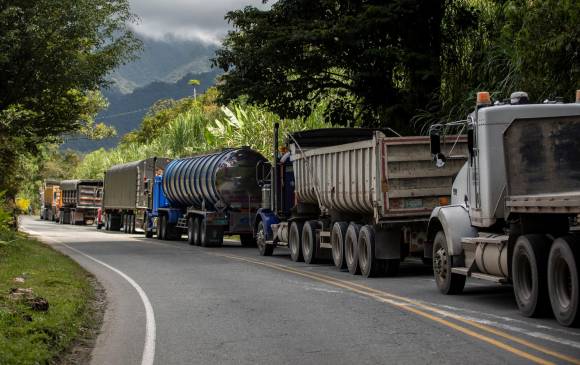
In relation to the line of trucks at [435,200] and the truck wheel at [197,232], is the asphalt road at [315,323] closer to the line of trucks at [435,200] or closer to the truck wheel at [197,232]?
the line of trucks at [435,200]

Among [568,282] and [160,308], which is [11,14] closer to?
[160,308]

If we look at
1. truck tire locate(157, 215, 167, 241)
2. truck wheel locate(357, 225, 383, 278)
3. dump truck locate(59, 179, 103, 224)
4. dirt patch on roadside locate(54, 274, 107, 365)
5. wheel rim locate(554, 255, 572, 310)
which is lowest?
dirt patch on roadside locate(54, 274, 107, 365)

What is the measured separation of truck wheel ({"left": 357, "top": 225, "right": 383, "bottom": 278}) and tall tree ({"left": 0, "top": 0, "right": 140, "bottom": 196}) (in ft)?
42.8

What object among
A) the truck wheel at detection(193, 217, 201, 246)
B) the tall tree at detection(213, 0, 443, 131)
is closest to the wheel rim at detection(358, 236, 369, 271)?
the tall tree at detection(213, 0, 443, 131)

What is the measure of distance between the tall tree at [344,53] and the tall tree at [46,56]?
4002 mm

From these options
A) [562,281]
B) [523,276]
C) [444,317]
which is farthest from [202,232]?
[562,281]

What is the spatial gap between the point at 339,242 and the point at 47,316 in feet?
29.7

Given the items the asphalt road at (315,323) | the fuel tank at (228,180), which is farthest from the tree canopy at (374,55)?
the asphalt road at (315,323)

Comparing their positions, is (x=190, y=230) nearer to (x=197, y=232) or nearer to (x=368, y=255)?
(x=197, y=232)

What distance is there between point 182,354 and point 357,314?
3.39 m

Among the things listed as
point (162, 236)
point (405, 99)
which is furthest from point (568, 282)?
point (162, 236)

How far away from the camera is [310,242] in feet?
71.8

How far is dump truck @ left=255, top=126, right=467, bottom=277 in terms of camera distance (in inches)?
669

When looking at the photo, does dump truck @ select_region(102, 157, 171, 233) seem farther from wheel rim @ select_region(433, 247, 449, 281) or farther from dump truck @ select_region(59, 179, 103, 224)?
wheel rim @ select_region(433, 247, 449, 281)
